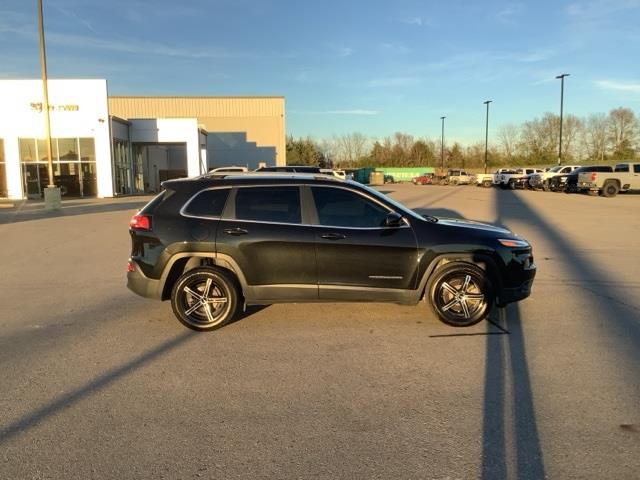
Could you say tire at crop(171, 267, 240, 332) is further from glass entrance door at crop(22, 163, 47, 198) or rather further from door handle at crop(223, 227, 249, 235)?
glass entrance door at crop(22, 163, 47, 198)

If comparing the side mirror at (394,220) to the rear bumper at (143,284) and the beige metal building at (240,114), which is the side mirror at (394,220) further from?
the beige metal building at (240,114)

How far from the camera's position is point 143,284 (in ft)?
19.7

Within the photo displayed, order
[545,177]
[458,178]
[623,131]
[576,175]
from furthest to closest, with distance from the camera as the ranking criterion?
[623,131] < [458,178] < [545,177] < [576,175]

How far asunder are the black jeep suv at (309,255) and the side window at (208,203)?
11 millimetres

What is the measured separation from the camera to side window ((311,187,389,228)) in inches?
234

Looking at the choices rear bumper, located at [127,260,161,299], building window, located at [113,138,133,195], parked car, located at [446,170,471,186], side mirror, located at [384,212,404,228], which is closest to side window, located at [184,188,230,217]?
rear bumper, located at [127,260,161,299]

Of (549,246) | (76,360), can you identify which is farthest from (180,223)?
(549,246)

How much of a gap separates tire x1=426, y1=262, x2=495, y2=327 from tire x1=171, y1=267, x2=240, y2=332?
2205 mm

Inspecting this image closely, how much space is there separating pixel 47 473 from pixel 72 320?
351cm

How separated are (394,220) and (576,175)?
33.0m

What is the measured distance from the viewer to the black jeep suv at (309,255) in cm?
584

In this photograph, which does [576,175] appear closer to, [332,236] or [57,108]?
[332,236]

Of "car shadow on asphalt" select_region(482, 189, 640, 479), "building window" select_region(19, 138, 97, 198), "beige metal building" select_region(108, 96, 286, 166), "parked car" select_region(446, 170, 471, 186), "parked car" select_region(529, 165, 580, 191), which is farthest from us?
"beige metal building" select_region(108, 96, 286, 166)

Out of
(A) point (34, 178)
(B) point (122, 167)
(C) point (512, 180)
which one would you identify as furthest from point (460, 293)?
(C) point (512, 180)
